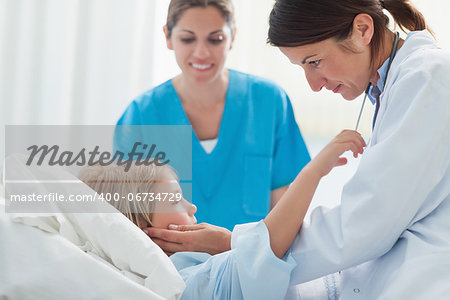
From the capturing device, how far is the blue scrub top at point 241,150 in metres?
2.04

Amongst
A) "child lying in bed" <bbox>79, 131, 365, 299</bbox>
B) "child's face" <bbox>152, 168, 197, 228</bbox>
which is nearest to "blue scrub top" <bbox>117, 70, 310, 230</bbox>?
"child's face" <bbox>152, 168, 197, 228</bbox>

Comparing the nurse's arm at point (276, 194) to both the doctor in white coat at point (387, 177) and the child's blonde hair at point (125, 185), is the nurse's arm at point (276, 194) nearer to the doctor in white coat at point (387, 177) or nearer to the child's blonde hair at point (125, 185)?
the child's blonde hair at point (125, 185)

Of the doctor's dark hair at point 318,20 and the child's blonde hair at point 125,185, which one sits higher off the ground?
the doctor's dark hair at point 318,20

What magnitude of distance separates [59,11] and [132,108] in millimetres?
946

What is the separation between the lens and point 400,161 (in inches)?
38.3

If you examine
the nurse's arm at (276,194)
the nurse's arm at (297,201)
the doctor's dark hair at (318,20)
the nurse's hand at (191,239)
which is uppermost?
the doctor's dark hair at (318,20)

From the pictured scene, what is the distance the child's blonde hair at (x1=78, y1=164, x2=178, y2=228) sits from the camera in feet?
4.32

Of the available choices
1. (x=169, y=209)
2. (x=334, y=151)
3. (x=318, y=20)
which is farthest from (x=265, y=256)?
(x=318, y=20)

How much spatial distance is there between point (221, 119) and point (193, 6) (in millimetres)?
472

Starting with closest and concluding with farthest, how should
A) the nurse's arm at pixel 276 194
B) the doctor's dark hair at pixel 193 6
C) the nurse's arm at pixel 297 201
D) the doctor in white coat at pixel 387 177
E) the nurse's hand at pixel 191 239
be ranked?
the doctor in white coat at pixel 387 177 < the nurse's arm at pixel 297 201 < the nurse's hand at pixel 191 239 < the doctor's dark hair at pixel 193 6 < the nurse's arm at pixel 276 194

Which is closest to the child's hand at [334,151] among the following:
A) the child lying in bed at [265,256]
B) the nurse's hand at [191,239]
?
the child lying in bed at [265,256]

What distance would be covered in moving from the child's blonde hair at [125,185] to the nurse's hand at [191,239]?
54 mm

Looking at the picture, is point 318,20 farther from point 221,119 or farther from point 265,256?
point 221,119

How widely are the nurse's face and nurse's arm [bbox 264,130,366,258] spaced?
3.27 feet
